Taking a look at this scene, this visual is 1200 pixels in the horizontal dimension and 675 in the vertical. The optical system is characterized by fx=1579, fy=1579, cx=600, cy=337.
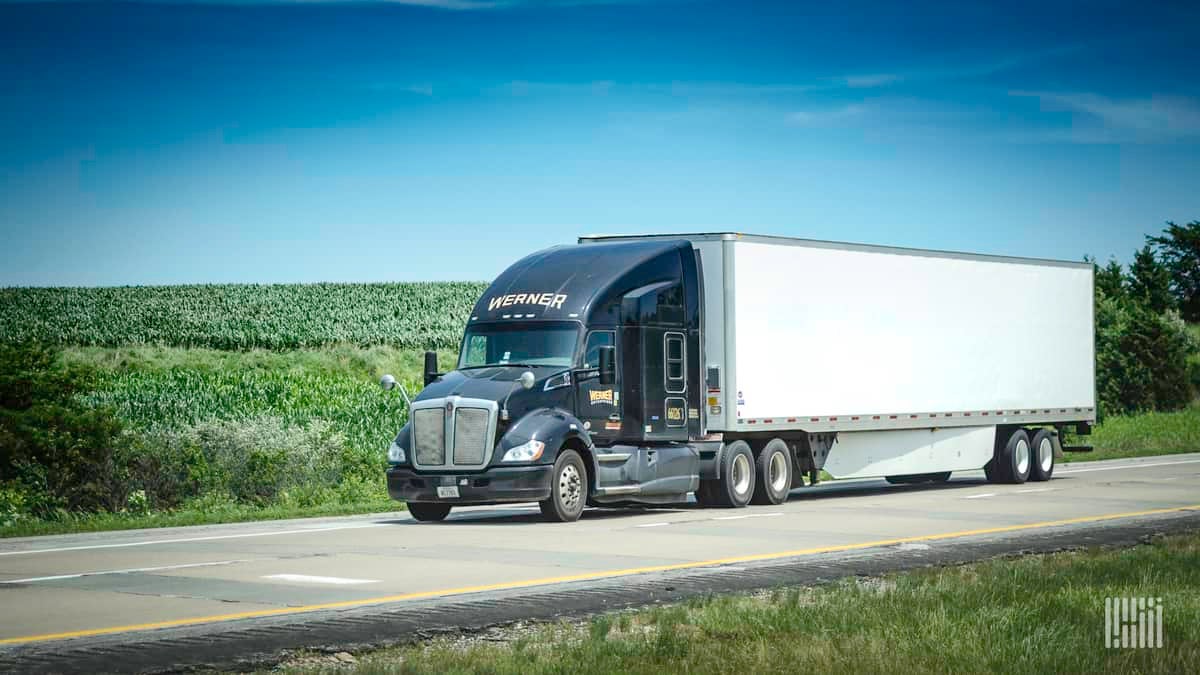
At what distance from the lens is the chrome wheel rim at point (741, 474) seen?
2352 cm

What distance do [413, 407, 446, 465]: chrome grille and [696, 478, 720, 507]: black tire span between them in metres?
4.53

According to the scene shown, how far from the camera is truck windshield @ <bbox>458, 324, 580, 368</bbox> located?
2147cm

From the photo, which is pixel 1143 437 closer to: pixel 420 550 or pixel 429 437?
pixel 429 437

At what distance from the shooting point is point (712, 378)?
2328cm

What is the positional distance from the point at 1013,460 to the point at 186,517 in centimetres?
1511

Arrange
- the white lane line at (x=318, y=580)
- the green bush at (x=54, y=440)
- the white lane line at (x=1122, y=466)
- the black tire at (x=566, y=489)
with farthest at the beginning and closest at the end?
the white lane line at (x=1122, y=466) < the green bush at (x=54, y=440) < the black tire at (x=566, y=489) < the white lane line at (x=318, y=580)

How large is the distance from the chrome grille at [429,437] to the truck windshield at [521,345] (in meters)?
1.49

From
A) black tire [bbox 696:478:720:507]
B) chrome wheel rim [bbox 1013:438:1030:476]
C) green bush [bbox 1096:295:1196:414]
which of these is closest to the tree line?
green bush [bbox 1096:295:1196:414]

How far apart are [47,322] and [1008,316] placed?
6541 cm

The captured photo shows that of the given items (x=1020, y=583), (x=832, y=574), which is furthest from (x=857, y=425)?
(x=1020, y=583)

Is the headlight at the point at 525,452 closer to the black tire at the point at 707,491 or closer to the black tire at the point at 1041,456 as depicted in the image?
the black tire at the point at 707,491

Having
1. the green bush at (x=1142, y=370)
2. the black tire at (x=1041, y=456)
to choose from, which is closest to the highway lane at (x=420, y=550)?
the black tire at (x=1041, y=456)

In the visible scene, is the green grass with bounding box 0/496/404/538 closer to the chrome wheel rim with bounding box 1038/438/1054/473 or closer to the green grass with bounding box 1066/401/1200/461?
the chrome wheel rim with bounding box 1038/438/1054/473

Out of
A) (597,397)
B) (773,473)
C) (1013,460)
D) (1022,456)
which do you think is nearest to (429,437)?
(597,397)
